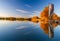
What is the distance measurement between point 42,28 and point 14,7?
1.53 feet

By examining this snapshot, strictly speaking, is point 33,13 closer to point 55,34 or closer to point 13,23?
point 13,23

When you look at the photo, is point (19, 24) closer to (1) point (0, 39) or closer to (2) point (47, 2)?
(1) point (0, 39)

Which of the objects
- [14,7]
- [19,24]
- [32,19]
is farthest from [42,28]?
[14,7]

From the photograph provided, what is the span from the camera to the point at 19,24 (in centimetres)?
166

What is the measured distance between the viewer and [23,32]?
164 cm

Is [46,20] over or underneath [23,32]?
over

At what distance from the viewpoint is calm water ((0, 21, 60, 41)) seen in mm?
1625

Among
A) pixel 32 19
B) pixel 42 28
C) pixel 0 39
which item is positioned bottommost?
pixel 0 39

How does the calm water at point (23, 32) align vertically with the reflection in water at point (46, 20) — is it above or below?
below

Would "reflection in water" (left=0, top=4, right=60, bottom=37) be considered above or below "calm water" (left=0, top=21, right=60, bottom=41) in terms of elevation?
above

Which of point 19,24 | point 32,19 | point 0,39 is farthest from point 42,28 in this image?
point 0,39

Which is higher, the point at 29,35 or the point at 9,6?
the point at 9,6

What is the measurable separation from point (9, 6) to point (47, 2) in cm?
51

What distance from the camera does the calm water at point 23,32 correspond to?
1625mm
